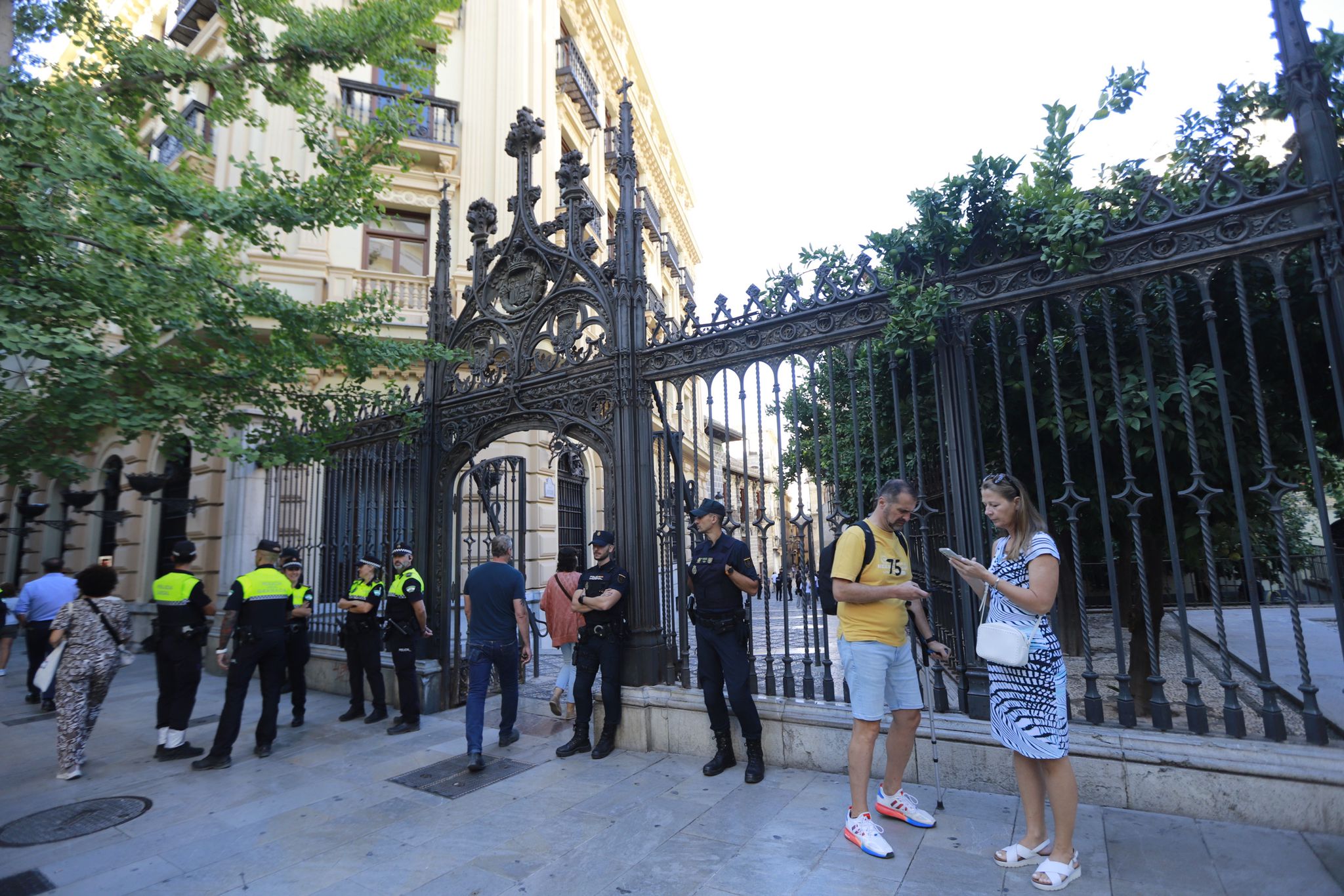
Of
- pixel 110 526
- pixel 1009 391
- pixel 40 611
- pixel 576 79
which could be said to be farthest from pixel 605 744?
pixel 110 526

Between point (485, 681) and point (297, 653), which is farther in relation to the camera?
point (297, 653)

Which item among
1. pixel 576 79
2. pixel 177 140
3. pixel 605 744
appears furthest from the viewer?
pixel 576 79

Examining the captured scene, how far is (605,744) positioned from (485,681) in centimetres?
113

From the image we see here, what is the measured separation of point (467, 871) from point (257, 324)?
1228 centimetres

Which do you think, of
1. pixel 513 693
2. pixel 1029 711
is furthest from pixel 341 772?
pixel 1029 711

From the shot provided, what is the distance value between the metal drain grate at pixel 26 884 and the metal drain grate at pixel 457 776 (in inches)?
81.1

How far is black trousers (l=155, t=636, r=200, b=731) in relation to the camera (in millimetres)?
6406

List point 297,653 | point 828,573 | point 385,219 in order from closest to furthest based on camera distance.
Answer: point 828,573
point 297,653
point 385,219

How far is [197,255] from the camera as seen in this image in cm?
665

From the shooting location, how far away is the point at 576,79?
54.9 ft

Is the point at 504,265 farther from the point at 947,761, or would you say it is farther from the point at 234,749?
the point at 947,761

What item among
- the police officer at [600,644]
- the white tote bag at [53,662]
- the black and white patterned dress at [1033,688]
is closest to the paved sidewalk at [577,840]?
the police officer at [600,644]

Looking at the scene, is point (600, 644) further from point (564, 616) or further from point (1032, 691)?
point (1032, 691)

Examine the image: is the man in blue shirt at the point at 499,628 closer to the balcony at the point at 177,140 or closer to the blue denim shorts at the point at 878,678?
the blue denim shorts at the point at 878,678
